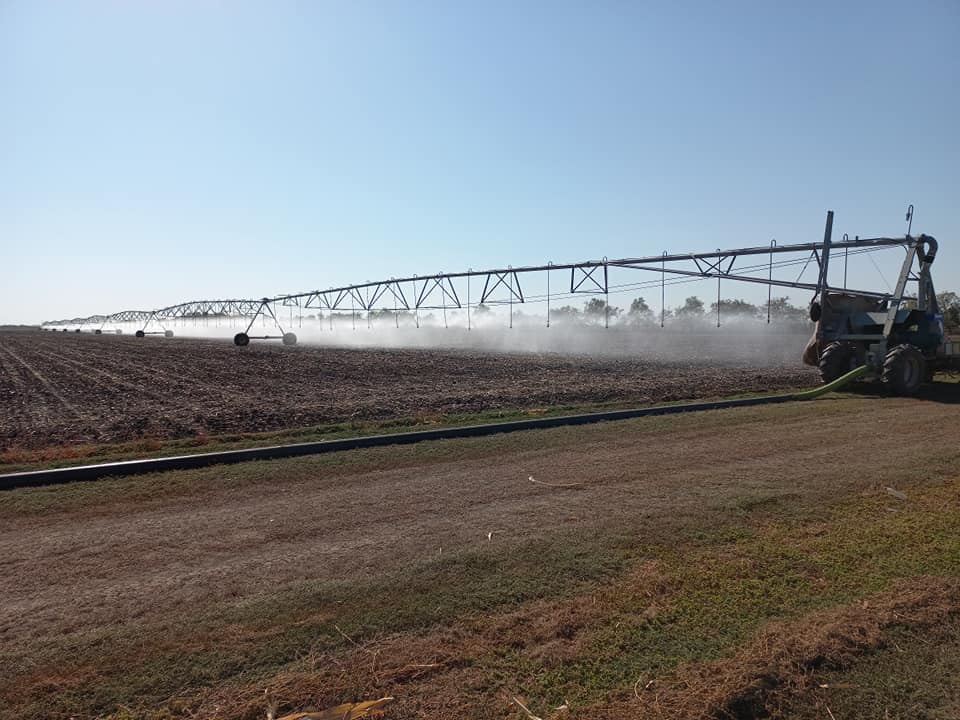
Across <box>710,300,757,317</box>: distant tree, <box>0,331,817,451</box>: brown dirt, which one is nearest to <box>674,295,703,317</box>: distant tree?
<box>710,300,757,317</box>: distant tree

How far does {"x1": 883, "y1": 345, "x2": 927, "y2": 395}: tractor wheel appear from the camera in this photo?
19.2 meters

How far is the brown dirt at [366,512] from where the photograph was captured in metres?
5.20

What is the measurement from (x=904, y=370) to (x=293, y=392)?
19.1 meters

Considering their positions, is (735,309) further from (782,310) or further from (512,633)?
(512,633)

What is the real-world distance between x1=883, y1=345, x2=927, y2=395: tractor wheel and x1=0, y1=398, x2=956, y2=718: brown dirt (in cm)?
756

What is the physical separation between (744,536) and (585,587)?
7.06ft

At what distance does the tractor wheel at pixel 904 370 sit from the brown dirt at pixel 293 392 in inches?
142

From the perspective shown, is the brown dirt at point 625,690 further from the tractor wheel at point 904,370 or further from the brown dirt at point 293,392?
the tractor wheel at point 904,370

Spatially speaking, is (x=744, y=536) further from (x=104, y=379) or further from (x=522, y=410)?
(x=104, y=379)

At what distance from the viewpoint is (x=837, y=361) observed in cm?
2130

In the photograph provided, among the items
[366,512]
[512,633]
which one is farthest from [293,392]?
[512,633]

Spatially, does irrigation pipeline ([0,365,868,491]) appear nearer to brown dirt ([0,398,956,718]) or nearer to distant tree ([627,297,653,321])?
brown dirt ([0,398,956,718])

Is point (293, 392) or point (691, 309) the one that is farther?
point (691, 309)

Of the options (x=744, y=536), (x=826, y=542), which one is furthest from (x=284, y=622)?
(x=826, y=542)
